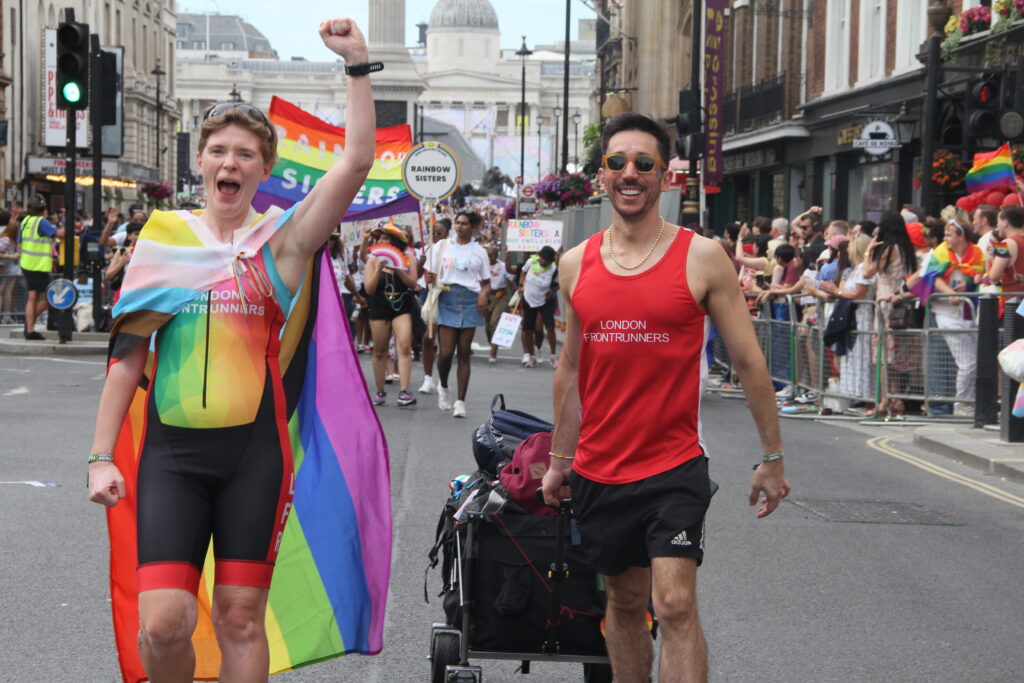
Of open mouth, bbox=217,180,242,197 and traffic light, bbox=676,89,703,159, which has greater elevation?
traffic light, bbox=676,89,703,159

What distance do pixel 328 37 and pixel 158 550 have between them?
1.34 m

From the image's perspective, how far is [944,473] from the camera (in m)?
10.6

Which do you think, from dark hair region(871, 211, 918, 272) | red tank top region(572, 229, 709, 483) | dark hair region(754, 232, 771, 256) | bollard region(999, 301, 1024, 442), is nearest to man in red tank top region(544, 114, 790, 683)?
red tank top region(572, 229, 709, 483)

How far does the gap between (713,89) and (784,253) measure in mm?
13432

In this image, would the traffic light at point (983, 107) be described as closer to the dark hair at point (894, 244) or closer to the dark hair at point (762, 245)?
the dark hair at point (894, 244)

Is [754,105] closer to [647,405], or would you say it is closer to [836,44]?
[836,44]

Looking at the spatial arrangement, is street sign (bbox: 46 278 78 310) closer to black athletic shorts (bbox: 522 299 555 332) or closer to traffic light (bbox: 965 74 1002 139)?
black athletic shorts (bbox: 522 299 555 332)

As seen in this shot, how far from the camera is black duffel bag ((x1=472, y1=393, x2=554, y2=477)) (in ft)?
16.2

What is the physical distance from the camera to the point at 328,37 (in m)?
3.97

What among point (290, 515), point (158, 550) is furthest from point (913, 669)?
point (158, 550)

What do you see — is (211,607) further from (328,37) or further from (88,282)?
(88,282)

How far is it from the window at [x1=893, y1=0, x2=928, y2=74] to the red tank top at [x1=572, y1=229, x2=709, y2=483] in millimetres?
21258

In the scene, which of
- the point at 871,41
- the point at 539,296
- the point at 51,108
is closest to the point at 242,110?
the point at 539,296

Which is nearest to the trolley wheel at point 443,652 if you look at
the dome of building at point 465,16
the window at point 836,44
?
the window at point 836,44
